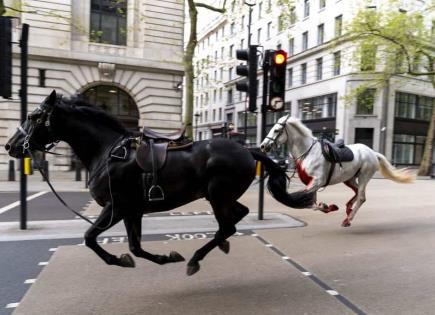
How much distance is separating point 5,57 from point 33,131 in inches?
136

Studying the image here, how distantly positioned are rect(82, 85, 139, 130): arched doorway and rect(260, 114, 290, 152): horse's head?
17811 millimetres

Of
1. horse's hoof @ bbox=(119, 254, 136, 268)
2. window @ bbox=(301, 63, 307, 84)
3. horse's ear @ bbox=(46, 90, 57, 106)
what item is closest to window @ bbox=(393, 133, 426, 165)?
window @ bbox=(301, 63, 307, 84)

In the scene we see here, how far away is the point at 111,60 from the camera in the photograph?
74.6 ft

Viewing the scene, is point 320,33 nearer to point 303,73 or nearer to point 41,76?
point 303,73

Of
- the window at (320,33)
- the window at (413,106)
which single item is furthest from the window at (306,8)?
the window at (413,106)

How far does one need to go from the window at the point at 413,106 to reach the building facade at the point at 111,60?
23.2 m

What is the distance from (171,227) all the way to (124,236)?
1081mm

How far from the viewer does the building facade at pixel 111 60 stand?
70.2ft

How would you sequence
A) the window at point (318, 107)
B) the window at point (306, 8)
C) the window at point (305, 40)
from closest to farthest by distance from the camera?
the window at point (318, 107) → the window at point (306, 8) → the window at point (305, 40)

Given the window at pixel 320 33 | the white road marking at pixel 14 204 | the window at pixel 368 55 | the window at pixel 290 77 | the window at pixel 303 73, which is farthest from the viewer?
the window at pixel 290 77

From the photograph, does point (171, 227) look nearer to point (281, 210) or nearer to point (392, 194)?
point (281, 210)

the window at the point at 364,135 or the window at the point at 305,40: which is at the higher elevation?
the window at the point at 305,40

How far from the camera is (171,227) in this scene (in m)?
7.57

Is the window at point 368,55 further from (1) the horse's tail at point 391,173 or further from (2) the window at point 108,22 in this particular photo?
(1) the horse's tail at point 391,173
